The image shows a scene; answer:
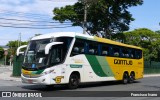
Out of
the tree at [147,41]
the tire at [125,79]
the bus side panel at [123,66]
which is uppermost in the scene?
the tree at [147,41]

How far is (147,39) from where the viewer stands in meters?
85.2

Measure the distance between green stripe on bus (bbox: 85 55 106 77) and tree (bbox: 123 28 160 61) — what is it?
182 ft

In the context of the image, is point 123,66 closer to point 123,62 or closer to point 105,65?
point 123,62

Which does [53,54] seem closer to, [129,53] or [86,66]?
[86,66]

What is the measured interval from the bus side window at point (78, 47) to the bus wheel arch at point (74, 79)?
1.20 meters

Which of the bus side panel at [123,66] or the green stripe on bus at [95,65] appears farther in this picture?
the bus side panel at [123,66]

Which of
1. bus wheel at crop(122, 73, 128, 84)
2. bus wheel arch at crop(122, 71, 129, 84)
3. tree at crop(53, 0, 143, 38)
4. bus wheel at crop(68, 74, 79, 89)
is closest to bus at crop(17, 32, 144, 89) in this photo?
bus wheel at crop(68, 74, 79, 89)

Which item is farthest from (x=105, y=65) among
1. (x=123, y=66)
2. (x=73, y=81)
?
(x=73, y=81)

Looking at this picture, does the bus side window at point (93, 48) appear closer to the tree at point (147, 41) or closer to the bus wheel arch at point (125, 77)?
the bus wheel arch at point (125, 77)

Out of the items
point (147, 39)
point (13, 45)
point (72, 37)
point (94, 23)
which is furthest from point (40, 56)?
point (13, 45)

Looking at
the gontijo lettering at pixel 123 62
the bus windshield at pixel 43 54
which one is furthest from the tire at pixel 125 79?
the bus windshield at pixel 43 54

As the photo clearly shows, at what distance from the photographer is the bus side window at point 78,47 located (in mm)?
20014

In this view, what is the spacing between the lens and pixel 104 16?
40469 millimetres

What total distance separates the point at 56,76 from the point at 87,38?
390 centimetres
